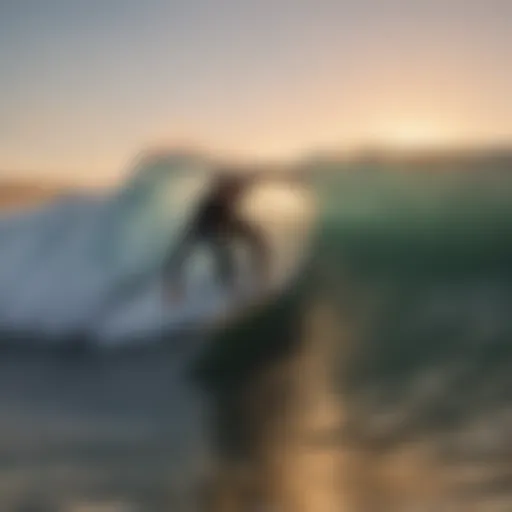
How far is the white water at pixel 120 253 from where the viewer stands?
1133mm

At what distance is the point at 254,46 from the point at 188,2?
9 cm

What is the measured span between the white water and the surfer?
0.01 metres

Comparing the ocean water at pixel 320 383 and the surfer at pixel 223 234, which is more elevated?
the surfer at pixel 223 234

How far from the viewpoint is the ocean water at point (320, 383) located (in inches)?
42.8

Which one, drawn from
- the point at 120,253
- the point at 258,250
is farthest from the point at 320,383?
the point at 120,253

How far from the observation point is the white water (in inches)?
44.6

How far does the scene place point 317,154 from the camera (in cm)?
116

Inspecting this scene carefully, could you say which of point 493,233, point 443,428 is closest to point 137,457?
point 443,428

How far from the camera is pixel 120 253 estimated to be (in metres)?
1.15

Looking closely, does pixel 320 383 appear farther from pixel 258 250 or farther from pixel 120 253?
pixel 120 253

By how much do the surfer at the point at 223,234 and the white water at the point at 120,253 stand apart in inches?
0.4

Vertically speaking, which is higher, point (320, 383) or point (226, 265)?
point (226, 265)

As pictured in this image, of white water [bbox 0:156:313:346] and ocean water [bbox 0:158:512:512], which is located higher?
white water [bbox 0:156:313:346]

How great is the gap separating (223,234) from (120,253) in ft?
0.37
